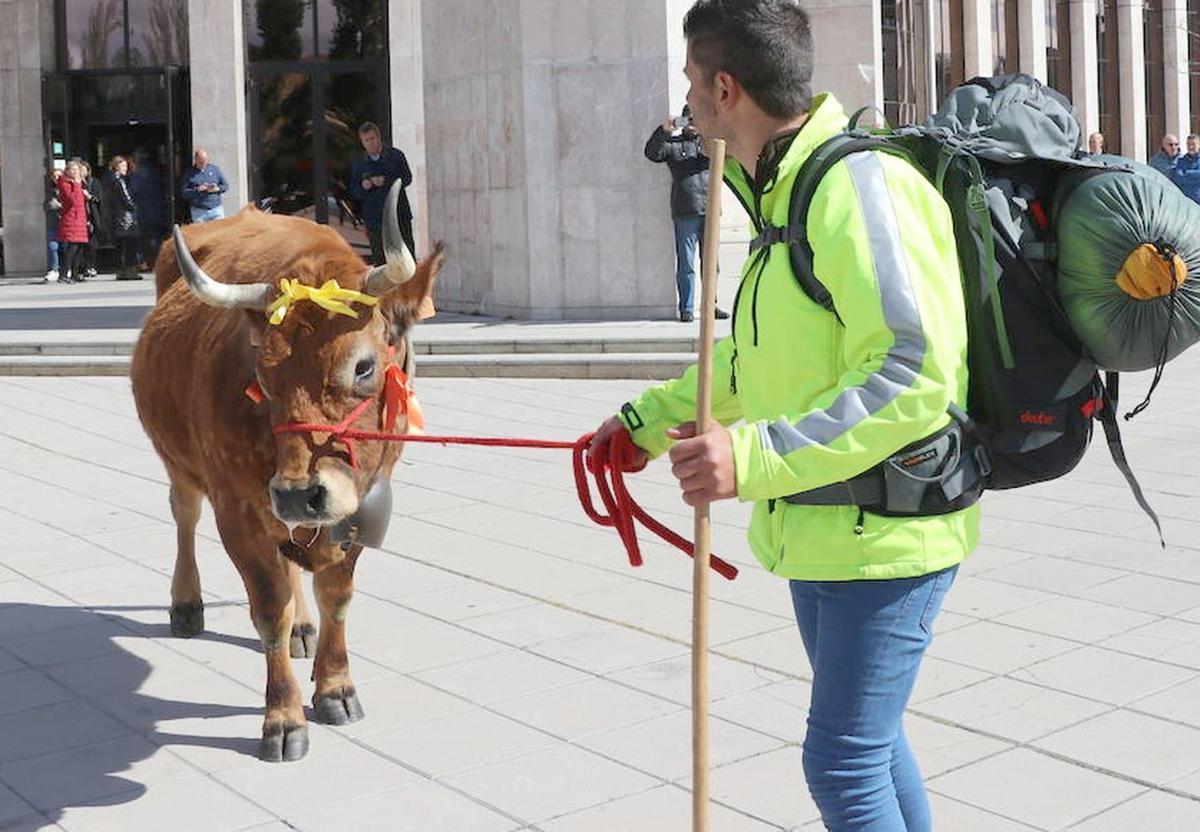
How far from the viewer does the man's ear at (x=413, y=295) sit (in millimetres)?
5066

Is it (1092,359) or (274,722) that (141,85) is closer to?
(274,722)

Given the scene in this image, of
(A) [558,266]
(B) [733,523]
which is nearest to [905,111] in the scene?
(A) [558,266]

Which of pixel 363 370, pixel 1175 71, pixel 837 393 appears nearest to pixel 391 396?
pixel 363 370

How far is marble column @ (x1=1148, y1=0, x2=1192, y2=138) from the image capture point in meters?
53.7

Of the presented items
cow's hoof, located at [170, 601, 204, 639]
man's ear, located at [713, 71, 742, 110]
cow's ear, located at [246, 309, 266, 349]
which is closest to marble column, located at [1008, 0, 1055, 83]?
cow's hoof, located at [170, 601, 204, 639]

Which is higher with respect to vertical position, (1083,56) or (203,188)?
(1083,56)

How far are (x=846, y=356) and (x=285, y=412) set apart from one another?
2257 millimetres

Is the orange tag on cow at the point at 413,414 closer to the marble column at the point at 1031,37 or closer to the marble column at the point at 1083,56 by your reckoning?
the marble column at the point at 1031,37

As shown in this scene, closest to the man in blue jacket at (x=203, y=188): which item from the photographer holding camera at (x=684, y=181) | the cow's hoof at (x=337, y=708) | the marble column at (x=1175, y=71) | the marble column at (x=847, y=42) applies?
the photographer holding camera at (x=684, y=181)

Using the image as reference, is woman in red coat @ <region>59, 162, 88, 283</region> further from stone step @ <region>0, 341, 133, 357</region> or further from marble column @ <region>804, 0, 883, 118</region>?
marble column @ <region>804, 0, 883, 118</region>

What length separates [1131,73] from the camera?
52.7 meters

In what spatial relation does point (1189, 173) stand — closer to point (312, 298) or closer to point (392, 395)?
point (392, 395)

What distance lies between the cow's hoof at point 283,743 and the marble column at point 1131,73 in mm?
50861

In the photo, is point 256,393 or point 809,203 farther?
point 256,393
